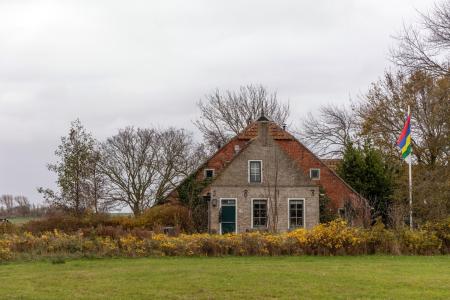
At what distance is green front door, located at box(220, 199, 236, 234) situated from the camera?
33.5 metres

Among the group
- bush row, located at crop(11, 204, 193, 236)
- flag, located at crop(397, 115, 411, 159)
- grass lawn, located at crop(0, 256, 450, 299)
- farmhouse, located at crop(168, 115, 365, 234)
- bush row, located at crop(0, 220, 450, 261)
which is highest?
flag, located at crop(397, 115, 411, 159)

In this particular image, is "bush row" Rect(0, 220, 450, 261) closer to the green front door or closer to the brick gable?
the green front door

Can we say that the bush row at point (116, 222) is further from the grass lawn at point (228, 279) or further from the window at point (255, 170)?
the grass lawn at point (228, 279)

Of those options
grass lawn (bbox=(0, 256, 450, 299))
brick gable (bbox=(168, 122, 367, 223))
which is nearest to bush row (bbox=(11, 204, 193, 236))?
brick gable (bbox=(168, 122, 367, 223))

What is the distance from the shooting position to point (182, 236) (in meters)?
19.4

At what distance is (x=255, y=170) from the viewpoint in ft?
113

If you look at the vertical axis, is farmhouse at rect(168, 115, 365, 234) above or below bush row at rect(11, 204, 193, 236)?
above

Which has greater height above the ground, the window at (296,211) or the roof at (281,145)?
the roof at (281,145)

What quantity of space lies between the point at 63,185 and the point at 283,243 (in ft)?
51.7

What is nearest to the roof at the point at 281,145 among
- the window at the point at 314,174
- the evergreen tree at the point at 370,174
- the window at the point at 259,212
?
the window at the point at 314,174

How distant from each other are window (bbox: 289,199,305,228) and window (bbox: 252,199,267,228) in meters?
1.50

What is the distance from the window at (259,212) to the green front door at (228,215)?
45.6 inches

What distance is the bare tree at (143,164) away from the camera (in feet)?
145

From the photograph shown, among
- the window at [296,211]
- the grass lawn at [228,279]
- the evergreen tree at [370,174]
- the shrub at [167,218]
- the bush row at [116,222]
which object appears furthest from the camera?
the evergreen tree at [370,174]
